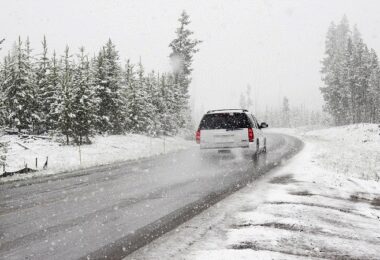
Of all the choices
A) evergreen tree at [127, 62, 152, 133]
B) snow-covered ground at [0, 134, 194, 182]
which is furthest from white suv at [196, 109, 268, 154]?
evergreen tree at [127, 62, 152, 133]

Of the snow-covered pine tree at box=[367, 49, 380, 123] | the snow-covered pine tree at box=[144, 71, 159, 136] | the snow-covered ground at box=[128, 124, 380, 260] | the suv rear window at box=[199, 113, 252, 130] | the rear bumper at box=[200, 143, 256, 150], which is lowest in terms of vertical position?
the snow-covered ground at box=[128, 124, 380, 260]

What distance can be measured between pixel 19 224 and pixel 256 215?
3.67m

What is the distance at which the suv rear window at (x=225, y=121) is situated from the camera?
15633mm

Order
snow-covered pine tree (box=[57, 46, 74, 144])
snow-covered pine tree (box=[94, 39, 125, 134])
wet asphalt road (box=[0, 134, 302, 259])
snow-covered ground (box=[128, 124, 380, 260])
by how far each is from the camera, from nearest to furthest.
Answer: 1. snow-covered ground (box=[128, 124, 380, 260])
2. wet asphalt road (box=[0, 134, 302, 259])
3. snow-covered pine tree (box=[57, 46, 74, 144])
4. snow-covered pine tree (box=[94, 39, 125, 134])

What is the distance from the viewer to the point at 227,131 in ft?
50.8

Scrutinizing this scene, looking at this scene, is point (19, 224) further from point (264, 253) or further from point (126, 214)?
point (264, 253)

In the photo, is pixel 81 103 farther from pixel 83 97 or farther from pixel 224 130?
pixel 224 130

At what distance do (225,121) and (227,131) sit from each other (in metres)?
0.46

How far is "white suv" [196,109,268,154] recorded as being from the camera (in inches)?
609

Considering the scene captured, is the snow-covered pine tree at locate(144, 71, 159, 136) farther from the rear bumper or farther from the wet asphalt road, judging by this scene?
the wet asphalt road

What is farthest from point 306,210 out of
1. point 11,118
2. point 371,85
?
point 371,85

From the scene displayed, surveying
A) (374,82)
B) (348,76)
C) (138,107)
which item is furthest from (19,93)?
(374,82)

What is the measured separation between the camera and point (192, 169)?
1323cm

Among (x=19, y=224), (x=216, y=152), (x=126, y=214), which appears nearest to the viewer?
(x=19, y=224)
